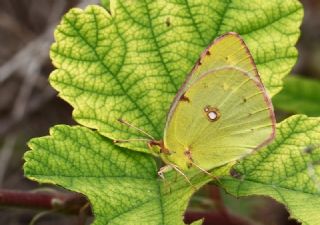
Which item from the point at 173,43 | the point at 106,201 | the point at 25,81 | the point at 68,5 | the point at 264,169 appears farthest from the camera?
the point at 68,5

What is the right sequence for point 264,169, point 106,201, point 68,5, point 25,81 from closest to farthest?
point 106,201, point 264,169, point 25,81, point 68,5

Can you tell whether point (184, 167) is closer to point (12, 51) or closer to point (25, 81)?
point (25, 81)

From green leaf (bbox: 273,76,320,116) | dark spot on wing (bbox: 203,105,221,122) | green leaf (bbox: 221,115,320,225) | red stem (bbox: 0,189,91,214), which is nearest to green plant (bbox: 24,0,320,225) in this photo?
green leaf (bbox: 221,115,320,225)

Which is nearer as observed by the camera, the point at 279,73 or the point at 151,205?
the point at 151,205

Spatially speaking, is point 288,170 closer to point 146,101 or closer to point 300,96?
point 146,101

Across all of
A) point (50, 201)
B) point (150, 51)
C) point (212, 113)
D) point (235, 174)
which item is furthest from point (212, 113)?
point (50, 201)

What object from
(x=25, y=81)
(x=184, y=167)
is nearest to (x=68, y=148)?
(x=184, y=167)
